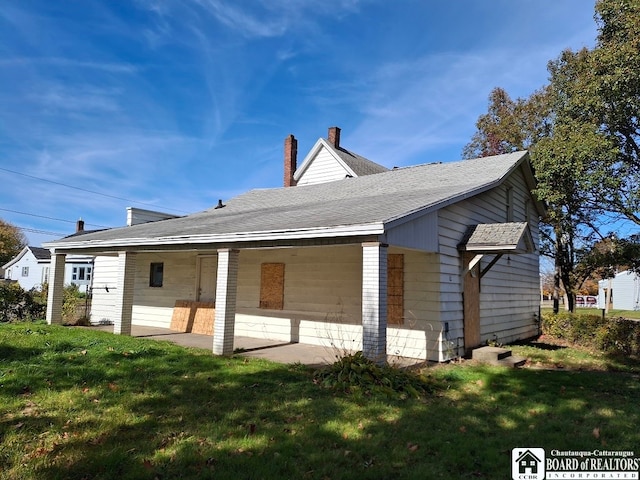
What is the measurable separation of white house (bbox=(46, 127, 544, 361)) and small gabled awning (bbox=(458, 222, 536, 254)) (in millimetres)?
29

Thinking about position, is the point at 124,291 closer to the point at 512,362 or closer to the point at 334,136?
the point at 512,362

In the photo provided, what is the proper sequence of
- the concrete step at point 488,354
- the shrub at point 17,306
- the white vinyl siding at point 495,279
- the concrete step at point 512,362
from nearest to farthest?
the concrete step at point 512,362 < the concrete step at point 488,354 < the white vinyl siding at point 495,279 < the shrub at point 17,306

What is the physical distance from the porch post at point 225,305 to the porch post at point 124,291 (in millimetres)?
3674

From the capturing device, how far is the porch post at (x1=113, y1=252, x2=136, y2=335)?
11.5 m

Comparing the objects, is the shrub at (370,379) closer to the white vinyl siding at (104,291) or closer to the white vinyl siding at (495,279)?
the white vinyl siding at (495,279)

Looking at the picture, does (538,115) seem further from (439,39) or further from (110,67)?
(110,67)

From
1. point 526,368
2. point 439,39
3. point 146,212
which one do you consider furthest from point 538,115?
point 146,212

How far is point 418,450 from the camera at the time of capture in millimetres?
4336

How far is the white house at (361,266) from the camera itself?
8070 mm

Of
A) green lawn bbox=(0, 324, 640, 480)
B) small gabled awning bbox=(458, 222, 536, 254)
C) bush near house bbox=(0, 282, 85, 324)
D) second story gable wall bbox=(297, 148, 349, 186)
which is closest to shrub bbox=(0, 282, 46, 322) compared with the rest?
bush near house bbox=(0, 282, 85, 324)

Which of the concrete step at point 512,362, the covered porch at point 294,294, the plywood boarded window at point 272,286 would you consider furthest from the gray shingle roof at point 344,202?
the concrete step at point 512,362

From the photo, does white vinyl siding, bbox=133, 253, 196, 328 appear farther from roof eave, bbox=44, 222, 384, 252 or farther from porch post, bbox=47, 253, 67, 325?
roof eave, bbox=44, 222, 384, 252

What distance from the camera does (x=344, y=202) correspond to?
11.4 m

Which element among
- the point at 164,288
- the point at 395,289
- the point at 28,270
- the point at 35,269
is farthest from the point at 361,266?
the point at 28,270
